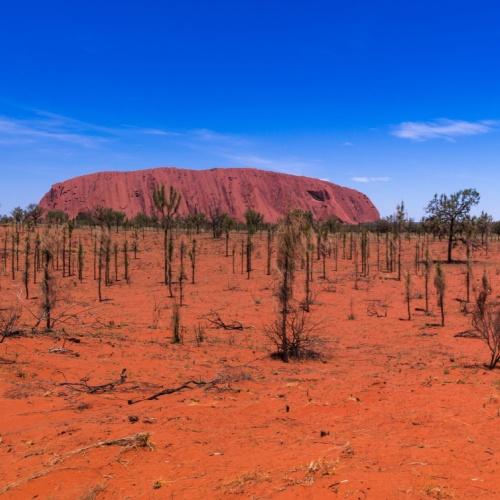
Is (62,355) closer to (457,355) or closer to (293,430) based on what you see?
(293,430)

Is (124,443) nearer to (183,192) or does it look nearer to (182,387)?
(182,387)

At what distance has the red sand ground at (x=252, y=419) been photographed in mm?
5344

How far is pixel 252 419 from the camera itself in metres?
7.97

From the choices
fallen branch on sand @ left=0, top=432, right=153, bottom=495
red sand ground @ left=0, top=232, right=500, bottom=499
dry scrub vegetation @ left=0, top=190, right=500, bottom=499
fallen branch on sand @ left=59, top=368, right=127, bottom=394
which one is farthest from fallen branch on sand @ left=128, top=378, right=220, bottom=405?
fallen branch on sand @ left=0, top=432, right=153, bottom=495

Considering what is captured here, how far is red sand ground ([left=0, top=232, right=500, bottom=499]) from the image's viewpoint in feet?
17.5

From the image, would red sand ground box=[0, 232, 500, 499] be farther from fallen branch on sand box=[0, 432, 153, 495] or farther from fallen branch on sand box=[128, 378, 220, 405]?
fallen branch on sand box=[128, 378, 220, 405]

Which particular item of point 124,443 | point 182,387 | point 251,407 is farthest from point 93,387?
point 124,443

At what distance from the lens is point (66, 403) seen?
29.8 feet

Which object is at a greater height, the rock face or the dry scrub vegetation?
the rock face

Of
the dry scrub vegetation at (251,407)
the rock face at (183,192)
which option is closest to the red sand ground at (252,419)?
the dry scrub vegetation at (251,407)

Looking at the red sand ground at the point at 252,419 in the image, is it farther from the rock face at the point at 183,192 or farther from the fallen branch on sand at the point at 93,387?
the rock face at the point at 183,192

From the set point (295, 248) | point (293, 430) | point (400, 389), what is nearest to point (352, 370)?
point (400, 389)

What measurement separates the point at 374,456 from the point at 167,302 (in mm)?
23123

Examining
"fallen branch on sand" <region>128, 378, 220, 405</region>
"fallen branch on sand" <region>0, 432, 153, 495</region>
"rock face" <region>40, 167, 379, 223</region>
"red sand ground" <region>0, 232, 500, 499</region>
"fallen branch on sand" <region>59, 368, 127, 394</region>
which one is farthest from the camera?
"rock face" <region>40, 167, 379, 223</region>
